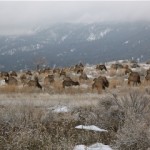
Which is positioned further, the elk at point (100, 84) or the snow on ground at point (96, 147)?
the elk at point (100, 84)

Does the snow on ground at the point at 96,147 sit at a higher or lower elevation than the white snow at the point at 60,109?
lower

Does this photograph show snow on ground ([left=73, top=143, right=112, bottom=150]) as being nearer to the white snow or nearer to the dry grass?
the dry grass

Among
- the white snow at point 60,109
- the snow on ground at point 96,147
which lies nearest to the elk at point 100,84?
the white snow at point 60,109

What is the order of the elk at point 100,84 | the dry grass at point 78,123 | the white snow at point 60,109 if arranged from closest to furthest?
the dry grass at point 78,123, the white snow at point 60,109, the elk at point 100,84

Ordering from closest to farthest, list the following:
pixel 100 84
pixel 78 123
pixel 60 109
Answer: pixel 78 123 < pixel 60 109 < pixel 100 84

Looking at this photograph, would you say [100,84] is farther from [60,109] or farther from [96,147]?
[96,147]

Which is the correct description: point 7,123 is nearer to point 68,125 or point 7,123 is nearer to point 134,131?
point 68,125

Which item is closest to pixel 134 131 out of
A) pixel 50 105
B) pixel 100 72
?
pixel 50 105

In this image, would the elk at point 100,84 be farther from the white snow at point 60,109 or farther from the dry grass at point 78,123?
the dry grass at point 78,123

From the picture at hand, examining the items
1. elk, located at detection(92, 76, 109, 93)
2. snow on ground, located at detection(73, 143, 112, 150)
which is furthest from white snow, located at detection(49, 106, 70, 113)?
elk, located at detection(92, 76, 109, 93)

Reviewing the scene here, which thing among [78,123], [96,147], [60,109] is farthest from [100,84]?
[96,147]

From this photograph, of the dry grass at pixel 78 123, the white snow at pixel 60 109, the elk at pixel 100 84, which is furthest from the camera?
the elk at pixel 100 84

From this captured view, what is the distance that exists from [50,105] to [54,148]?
19.7ft

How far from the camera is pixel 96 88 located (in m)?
22.8
